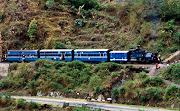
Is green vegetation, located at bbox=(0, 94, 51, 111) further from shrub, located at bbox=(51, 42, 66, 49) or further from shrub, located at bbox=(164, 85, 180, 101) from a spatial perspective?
shrub, located at bbox=(164, 85, 180, 101)

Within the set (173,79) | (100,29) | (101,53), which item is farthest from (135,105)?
(100,29)

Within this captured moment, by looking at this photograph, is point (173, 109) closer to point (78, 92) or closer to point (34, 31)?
point (78, 92)

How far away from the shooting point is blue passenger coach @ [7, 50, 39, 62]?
133 ft

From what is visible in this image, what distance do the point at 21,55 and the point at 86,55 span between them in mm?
13113

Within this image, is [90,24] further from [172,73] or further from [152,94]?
[152,94]

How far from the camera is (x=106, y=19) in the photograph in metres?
47.8

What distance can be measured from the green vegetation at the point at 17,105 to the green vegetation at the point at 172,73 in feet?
49.2

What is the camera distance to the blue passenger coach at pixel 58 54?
37.7 m

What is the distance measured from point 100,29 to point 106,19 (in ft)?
11.8

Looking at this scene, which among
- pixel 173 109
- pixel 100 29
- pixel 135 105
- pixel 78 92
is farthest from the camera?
pixel 100 29

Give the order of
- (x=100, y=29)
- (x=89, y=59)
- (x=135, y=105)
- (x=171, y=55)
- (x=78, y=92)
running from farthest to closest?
(x=100, y=29)
(x=89, y=59)
(x=171, y=55)
(x=78, y=92)
(x=135, y=105)

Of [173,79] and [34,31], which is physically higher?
[34,31]

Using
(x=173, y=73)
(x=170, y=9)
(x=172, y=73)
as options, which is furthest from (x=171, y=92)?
(x=170, y=9)

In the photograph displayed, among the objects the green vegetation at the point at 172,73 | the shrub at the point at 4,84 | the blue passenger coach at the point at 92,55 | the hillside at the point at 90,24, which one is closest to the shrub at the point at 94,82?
the blue passenger coach at the point at 92,55
